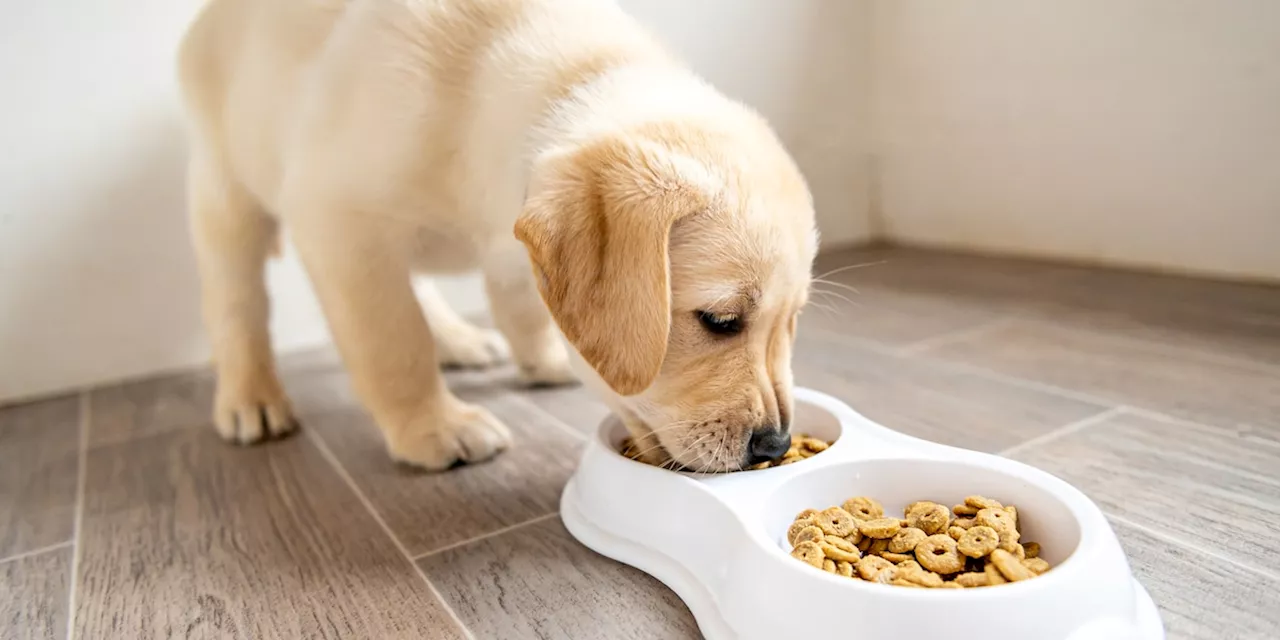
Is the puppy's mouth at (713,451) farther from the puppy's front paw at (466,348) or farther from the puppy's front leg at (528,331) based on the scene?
the puppy's front paw at (466,348)

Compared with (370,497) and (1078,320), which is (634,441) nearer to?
(370,497)

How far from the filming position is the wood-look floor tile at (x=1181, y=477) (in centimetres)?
119

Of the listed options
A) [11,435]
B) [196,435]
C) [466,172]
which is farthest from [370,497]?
[11,435]

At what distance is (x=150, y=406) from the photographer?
7.59 ft

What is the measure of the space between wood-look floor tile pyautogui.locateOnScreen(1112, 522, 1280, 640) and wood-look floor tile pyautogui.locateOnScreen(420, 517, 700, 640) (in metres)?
0.53

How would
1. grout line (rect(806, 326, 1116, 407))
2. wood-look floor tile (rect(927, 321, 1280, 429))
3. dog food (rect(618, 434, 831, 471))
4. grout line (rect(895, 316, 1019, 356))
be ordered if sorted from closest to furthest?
dog food (rect(618, 434, 831, 471))
wood-look floor tile (rect(927, 321, 1280, 429))
grout line (rect(806, 326, 1116, 407))
grout line (rect(895, 316, 1019, 356))

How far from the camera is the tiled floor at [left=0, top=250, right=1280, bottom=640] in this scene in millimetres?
1146

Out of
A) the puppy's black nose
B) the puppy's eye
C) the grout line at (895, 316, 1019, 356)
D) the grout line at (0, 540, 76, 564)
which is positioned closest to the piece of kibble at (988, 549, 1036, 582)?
the puppy's black nose

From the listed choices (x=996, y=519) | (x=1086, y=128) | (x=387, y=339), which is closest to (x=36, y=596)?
(x=387, y=339)

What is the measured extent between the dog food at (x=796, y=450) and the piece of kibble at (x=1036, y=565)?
1.15 ft

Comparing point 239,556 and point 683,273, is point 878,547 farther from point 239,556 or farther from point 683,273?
point 239,556

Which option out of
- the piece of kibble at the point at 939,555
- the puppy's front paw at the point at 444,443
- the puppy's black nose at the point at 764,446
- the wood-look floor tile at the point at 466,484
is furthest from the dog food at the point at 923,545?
the puppy's front paw at the point at 444,443

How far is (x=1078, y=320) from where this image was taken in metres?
2.29

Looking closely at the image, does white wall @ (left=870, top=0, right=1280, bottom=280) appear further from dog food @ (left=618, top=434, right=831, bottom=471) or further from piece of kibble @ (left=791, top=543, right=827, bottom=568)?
piece of kibble @ (left=791, top=543, right=827, bottom=568)
